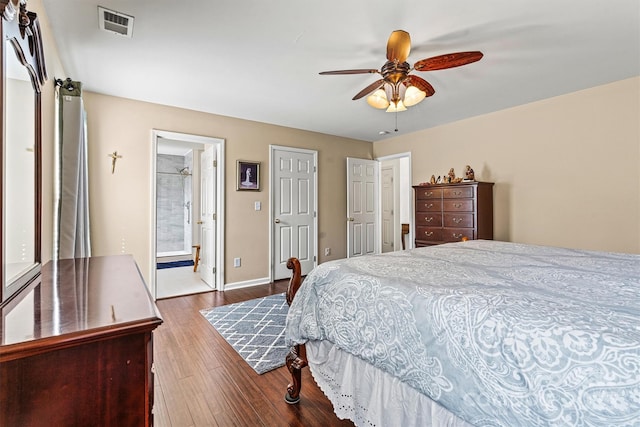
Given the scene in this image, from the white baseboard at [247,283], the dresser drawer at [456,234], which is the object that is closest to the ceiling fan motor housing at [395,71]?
the dresser drawer at [456,234]

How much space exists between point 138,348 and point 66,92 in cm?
237

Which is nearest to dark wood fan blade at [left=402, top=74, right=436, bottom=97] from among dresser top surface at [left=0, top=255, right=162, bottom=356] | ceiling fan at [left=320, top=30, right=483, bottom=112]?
ceiling fan at [left=320, top=30, right=483, bottom=112]

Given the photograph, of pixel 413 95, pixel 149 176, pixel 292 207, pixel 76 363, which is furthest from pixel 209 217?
pixel 76 363

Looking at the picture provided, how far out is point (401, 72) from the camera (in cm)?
208

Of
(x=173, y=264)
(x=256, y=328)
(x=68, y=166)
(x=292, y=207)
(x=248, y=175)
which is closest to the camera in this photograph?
(x=68, y=166)

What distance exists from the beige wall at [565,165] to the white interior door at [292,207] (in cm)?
221

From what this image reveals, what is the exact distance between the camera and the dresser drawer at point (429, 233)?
12.8ft

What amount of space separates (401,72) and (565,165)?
95.0 inches

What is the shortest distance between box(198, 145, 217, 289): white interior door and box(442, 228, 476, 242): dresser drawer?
120 inches

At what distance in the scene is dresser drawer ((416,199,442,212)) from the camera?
3.89m

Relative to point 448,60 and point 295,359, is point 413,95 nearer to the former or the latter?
point 448,60

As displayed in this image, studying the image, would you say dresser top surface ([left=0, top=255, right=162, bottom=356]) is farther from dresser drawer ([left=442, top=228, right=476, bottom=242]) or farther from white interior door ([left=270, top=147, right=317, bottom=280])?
dresser drawer ([left=442, top=228, right=476, bottom=242])

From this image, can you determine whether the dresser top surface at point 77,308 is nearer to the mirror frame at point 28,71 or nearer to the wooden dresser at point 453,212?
the mirror frame at point 28,71

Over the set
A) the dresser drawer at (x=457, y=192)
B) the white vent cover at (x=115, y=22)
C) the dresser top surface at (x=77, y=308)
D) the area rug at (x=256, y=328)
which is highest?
the white vent cover at (x=115, y=22)
